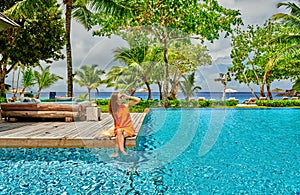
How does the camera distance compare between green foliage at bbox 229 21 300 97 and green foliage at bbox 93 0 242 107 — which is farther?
green foliage at bbox 229 21 300 97

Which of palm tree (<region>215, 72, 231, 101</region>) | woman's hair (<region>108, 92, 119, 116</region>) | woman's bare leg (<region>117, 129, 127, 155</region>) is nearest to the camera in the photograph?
woman's bare leg (<region>117, 129, 127, 155</region>)

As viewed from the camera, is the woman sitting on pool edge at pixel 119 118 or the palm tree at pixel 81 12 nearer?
the woman sitting on pool edge at pixel 119 118

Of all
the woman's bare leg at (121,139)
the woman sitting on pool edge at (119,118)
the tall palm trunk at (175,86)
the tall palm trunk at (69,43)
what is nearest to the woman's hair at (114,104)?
the woman sitting on pool edge at (119,118)

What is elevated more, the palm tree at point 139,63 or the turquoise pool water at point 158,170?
the palm tree at point 139,63

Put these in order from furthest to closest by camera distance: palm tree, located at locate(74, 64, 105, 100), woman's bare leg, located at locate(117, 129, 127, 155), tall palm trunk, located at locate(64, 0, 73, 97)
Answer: tall palm trunk, located at locate(64, 0, 73, 97), palm tree, located at locate(74, 64, 105, 100), woman's bare leg, located at locate(117, 129, 127, 155)

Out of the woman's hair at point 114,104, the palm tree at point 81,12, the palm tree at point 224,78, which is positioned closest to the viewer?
the woman's hair at point 114,104

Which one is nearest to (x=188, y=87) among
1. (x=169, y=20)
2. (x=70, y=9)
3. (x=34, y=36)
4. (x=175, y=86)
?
(x=175, y=86)

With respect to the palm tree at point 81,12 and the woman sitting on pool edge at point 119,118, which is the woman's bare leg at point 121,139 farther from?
the palm tree at point 81,12

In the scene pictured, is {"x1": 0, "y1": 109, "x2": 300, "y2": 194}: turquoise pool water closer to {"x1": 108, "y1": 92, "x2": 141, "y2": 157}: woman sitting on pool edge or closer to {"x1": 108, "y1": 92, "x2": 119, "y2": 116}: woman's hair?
{"x1": 108, "y1": 92, "x2": 141, "y2": 157}: woman sitting on pool edge

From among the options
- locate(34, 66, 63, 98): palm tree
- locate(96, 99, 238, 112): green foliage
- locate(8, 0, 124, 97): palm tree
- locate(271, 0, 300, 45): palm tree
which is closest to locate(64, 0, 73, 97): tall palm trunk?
locate(8, 0, 124, 97): palm tree

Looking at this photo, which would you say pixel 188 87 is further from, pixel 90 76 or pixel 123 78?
pixel 90 76

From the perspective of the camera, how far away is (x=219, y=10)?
1720 cm

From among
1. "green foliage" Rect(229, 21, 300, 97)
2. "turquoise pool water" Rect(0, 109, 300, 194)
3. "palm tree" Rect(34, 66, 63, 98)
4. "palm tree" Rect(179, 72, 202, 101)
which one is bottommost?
"turquoise pool water" Rect(0, 109, 300, 194)

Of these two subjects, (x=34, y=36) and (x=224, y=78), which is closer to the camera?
(x=34, y=36)
